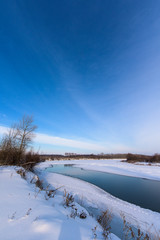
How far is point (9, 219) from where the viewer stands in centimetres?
185

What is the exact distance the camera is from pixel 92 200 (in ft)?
18.4

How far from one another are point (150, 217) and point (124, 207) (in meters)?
1.07

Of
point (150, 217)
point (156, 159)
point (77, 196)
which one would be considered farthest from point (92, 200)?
point (156, 159)

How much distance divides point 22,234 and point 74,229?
0.94 m

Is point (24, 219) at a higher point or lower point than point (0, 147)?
lower

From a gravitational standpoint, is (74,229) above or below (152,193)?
above

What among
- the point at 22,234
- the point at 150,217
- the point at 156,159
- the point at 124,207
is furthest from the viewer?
the point at 156,159

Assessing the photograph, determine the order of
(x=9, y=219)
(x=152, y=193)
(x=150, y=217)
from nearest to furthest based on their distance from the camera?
(x=9, y=219)
(x=150, y=217)
(x=152, y=193)

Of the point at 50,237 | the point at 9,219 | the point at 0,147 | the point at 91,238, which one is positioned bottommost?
the point at 91,238

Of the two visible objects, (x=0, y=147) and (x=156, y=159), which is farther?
(x=156, y=159)

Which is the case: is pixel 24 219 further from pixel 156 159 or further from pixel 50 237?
pixel 156 159

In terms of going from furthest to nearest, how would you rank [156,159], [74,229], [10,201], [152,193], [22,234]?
[156,159] < [152,193] < [10,201] < [74,229] < [22,234]

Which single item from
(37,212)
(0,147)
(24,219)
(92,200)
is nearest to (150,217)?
(92,200)

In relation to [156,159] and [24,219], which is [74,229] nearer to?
[24,219]
